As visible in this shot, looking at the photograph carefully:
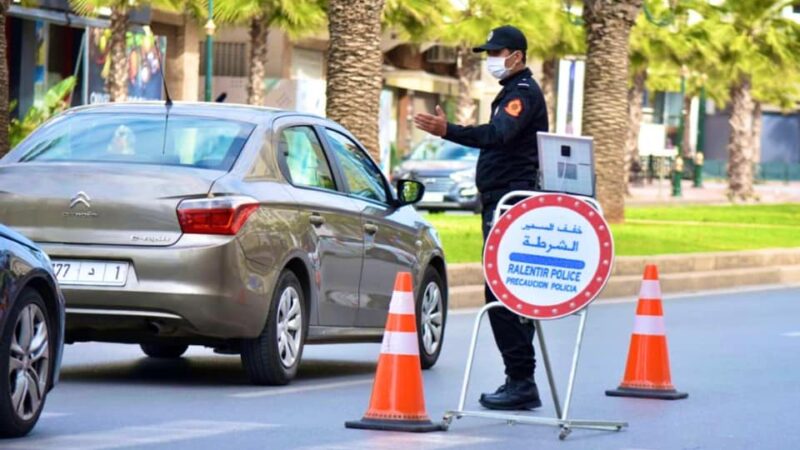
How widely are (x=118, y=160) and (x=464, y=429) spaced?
290 centimetres

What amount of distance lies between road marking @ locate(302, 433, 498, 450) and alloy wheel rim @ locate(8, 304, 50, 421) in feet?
3.98

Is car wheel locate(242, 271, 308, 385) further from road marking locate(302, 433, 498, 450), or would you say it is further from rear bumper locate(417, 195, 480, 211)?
rear bumper locate(417, 195, 480, 211)

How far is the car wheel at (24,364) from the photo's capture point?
27.9 ft

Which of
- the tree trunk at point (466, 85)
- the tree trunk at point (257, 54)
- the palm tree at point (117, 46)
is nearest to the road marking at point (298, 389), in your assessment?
the palm tree at point (117, 46)

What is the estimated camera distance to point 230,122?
11836mm

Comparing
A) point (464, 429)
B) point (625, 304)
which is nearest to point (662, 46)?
point (625, 304)

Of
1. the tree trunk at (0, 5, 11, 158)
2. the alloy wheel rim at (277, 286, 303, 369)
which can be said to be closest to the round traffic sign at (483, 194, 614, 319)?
the alloy wheel rim at (277, 286, 303, 369)

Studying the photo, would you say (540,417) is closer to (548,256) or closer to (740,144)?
(548,256)

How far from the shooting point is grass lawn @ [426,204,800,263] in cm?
2539

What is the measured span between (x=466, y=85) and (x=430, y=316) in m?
47.8

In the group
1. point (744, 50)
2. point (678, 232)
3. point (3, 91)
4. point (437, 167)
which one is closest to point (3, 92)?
point (3, 91)

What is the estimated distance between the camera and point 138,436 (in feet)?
29.6

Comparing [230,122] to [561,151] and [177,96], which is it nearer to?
[561,151]

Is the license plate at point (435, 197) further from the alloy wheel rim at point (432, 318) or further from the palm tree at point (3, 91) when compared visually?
the alloy wheel rim at point (432, 318)
